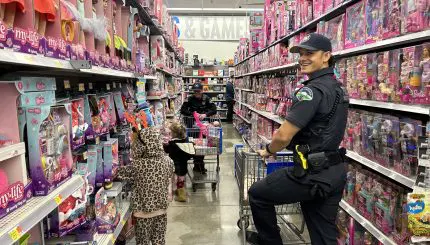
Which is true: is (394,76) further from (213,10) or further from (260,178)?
(213,10)

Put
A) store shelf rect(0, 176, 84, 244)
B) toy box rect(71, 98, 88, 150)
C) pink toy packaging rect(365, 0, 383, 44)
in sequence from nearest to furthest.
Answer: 1. store shelf rect(0, 176, 84, 244)
2. toy box rect(71, 98, 88, 150)
3. pink toy packaging rect(365, 0, 383, 44)

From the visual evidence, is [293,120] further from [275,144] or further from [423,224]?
[423,224]

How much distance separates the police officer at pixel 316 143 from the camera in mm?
2223

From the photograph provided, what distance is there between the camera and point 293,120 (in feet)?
7.27

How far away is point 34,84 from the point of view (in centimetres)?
136

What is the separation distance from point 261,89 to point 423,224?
583 cm

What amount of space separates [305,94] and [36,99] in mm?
1603

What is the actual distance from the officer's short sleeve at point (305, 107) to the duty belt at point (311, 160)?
0.22m

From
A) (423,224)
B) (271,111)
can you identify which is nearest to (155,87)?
(271,111)

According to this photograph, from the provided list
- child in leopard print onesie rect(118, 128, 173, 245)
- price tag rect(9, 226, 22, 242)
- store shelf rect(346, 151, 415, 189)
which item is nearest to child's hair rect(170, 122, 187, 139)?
child in leopard print onesie rect(118, 128, 173, 245)

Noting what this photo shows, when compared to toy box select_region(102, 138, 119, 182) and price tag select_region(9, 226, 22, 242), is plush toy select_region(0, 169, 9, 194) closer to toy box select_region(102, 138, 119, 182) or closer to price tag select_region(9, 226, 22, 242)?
price tag select_region(9, 226, 22, 242)

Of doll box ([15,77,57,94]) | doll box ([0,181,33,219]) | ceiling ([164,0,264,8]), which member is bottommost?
doll box ([0,181,33,219])

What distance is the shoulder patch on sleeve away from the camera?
219 cm

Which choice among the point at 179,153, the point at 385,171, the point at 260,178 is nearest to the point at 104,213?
the point at 260,178
